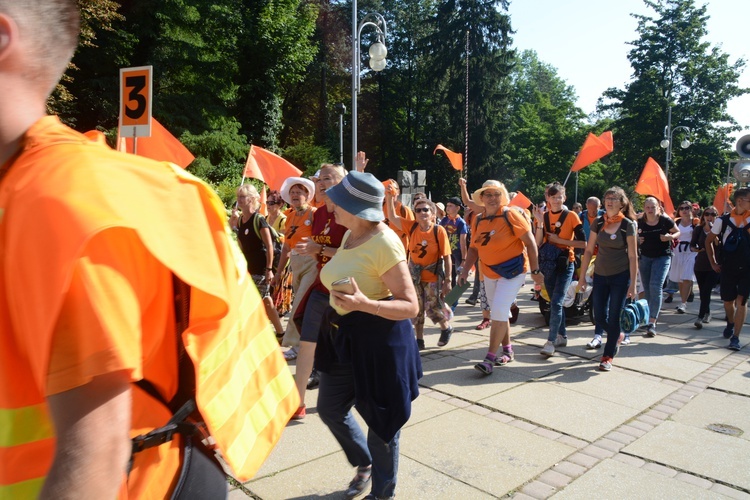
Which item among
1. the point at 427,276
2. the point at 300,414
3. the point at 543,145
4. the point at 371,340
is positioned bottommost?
the point at 300,414

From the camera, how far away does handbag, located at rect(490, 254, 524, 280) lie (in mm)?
6047

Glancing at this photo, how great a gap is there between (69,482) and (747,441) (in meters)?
5.10

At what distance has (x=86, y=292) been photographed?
0.80 metres

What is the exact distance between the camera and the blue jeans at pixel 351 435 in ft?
10.7

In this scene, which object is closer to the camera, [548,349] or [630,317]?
[630,317]

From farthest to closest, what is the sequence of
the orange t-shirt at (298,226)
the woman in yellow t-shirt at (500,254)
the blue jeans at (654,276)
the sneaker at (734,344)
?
the blue jeans at (654,276), the sneaker at (734,344), the woman in yellow t-shirt at (500,254), the orange t-shirt at (298,226)

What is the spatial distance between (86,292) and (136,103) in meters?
6.52

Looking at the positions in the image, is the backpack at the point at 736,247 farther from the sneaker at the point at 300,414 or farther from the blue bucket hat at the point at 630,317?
the sneaker at the point at 300,414

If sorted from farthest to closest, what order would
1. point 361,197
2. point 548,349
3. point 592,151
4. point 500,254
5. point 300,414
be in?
point 592,151, point 548,349, point 500,254, point 300,414, point 361,197

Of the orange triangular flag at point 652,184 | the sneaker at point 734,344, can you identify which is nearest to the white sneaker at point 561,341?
the sneaker at point 734,344

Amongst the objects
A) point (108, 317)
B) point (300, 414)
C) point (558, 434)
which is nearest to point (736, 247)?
point (558, 434)

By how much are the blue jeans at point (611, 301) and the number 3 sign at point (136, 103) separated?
5375 millimetres

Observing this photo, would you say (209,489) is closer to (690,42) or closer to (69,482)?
(69,482)

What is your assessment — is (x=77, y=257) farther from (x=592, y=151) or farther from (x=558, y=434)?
(x=592, y=151)
